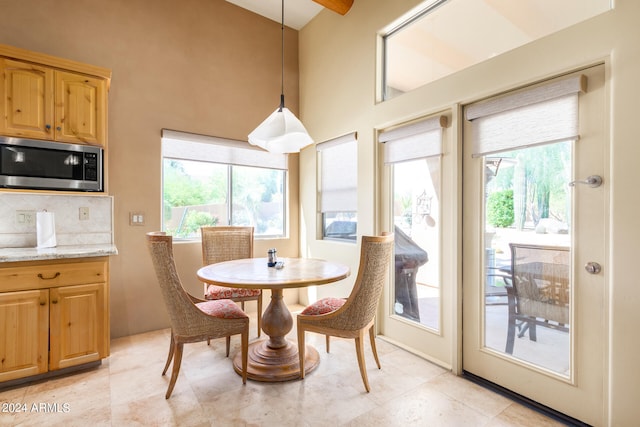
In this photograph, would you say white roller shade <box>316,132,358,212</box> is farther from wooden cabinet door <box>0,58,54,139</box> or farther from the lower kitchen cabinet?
wooden cabinet door <box>0,58,54,139</box>

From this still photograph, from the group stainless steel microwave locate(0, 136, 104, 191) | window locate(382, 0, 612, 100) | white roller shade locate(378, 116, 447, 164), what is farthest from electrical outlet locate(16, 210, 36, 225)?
window locate(382, 0, 612, 100)

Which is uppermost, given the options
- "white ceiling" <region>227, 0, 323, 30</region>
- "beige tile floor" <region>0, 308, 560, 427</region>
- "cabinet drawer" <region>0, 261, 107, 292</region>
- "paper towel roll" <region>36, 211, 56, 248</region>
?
"white ceiling" <region>227, 0, 323, 30</region>

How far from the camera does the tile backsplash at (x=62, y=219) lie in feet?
8.42

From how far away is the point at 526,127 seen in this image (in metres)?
2.04

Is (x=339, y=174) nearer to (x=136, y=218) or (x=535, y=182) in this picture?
Answer: (x=535, y=182)

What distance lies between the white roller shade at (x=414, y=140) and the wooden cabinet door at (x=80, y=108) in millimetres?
2474

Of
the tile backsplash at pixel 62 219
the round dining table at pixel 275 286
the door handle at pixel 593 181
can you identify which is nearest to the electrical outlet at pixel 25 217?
the tile backsplash at pixel 62 219

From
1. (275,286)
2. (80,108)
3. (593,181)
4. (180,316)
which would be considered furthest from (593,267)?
(80,108)

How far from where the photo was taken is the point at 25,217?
2617 millimetres

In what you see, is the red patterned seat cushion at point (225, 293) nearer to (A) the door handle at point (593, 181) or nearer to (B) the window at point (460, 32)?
(B) the window at point (460, 32)

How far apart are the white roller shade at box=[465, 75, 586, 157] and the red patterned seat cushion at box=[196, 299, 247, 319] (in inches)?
82.9

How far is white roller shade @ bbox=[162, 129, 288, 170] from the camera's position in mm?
3346

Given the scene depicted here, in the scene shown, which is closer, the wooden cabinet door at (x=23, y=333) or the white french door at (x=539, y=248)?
the white french door at (x=539, y=248)

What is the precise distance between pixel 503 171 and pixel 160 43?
11.4ft
